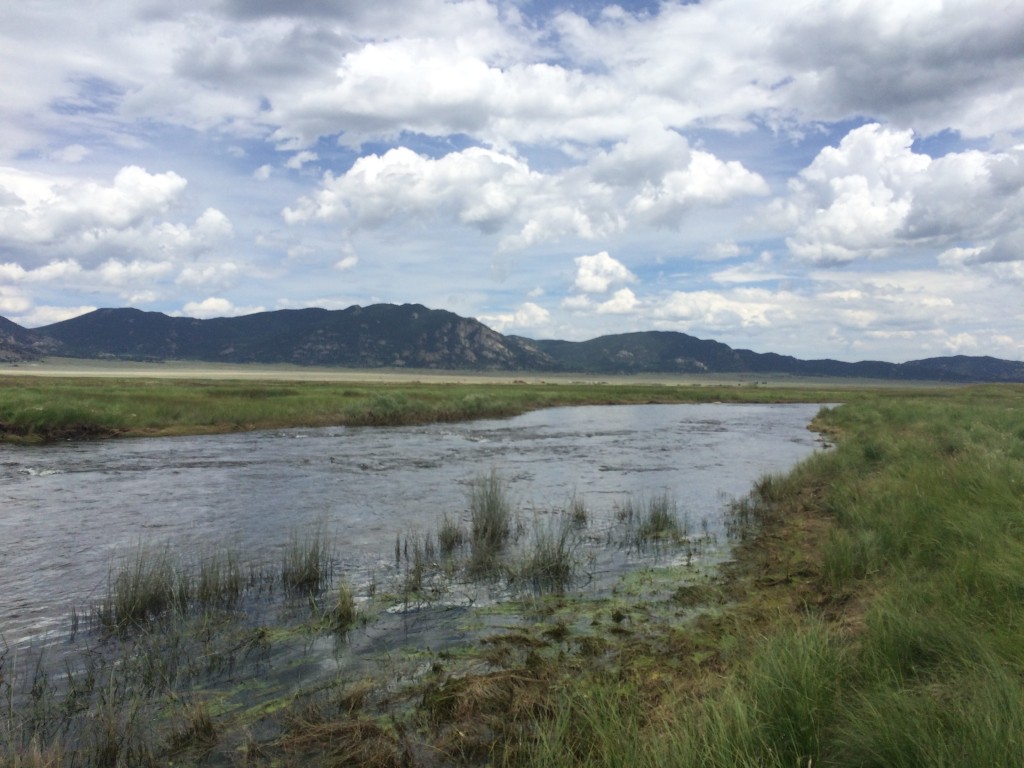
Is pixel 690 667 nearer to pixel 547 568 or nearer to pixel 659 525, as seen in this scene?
pixel 547 568

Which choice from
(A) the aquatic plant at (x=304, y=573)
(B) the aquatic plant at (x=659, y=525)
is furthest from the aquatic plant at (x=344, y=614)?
(B) the aquatic plant at (x=659, y=525)

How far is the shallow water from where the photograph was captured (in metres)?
14.4

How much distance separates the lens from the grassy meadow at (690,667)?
16.5 feet

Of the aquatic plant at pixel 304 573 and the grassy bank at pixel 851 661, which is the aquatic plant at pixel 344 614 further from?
the grassy bank at pixel 851 661

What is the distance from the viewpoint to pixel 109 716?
6.58 m

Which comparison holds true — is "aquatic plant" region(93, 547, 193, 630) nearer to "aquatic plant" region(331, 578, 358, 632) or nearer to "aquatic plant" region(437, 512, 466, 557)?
"aquatic plant" region(331, 578, 358, 632)

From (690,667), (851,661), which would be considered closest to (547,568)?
(690,667)

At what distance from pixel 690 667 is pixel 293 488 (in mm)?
18111

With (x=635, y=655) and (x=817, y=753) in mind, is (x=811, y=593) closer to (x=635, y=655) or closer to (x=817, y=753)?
(x=635, y=655)

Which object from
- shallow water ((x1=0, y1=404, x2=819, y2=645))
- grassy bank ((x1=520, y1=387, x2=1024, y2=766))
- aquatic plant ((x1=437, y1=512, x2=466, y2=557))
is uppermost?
grassy bank ((x1=520, y1=387, x2=1024, y2=766))

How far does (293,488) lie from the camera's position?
909 inches

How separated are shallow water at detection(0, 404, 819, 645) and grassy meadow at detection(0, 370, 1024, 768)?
2.38 metres

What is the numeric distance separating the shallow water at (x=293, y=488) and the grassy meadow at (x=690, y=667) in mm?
2375

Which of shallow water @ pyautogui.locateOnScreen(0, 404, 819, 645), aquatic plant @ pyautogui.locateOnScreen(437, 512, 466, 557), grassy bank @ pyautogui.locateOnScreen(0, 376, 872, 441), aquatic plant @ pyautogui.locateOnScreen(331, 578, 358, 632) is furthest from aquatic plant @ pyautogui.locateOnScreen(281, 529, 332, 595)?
grassy bank @ pyautogui.locateOnScreen(0, 376, 872, 441)
